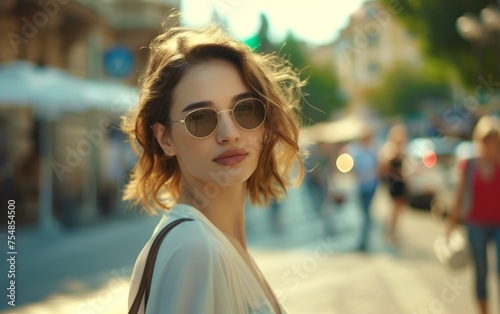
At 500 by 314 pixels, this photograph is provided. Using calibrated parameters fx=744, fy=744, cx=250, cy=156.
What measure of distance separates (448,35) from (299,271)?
1876 cm

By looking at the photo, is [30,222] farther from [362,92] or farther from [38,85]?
[362,92]

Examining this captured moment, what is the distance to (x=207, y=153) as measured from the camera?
1.77 m

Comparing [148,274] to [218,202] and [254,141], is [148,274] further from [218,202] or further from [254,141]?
[254,141]

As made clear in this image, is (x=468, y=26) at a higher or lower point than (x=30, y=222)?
higher

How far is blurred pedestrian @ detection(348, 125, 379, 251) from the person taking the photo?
1147 centimetres

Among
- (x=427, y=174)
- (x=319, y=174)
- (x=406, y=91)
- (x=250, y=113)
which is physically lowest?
(x=427, y=174)

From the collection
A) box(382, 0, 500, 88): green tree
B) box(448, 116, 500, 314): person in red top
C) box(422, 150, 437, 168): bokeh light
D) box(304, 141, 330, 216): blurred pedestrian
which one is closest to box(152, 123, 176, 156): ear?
box(448, 116, 500, 314): person in red top

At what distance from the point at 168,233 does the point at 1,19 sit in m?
17.7

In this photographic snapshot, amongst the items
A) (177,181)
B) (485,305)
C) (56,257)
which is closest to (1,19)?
(56,257)

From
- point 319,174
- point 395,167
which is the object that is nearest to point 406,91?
point 319,174

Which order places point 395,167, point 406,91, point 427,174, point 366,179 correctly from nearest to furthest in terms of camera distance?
point 366,179 < point 395,167 < point 427,174 < point 406,91

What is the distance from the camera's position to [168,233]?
152 cm

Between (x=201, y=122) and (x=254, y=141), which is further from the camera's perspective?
(x=254, y=141)

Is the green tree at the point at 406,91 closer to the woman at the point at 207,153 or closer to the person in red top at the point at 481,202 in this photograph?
the person in red top at the point at 481,202
